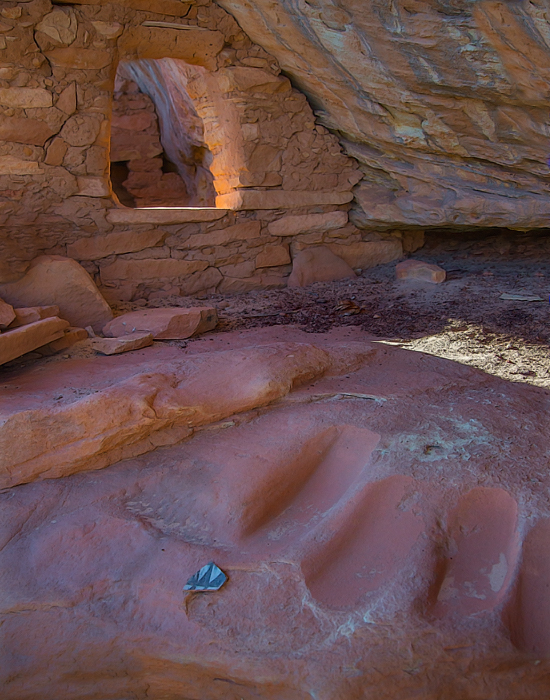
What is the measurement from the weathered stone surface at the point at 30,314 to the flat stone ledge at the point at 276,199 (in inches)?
86.2

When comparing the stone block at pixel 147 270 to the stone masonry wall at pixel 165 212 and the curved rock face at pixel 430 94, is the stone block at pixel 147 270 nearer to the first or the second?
the stone masonry wall at pixel 165 212

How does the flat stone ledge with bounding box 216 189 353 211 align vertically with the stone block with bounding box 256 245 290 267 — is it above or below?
above

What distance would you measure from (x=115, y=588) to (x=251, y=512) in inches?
21.1

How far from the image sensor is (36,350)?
3396 mm

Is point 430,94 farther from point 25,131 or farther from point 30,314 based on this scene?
point 30,314

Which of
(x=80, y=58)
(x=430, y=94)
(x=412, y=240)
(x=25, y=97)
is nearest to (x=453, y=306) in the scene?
(x=430, y=94)

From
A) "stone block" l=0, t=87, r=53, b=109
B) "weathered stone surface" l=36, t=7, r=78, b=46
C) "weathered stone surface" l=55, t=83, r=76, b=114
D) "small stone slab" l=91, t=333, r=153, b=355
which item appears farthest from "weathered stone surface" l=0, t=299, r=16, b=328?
"weathered stone surface" l=36, t=7, r=78, b=46

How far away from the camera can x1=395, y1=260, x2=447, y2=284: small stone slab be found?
5109 millimetres

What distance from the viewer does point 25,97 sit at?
164 inches

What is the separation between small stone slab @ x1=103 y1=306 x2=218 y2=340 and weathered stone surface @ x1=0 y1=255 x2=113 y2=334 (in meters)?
0.24

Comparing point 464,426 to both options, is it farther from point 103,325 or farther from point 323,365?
point 103,325

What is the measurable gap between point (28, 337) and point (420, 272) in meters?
3.63

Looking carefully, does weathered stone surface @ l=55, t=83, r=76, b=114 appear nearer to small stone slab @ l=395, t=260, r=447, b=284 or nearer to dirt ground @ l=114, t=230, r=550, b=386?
dirt ground @ l=114, t=230, r=550, b=386

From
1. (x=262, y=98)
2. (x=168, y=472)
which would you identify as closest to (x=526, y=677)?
(x=168, y=472)
